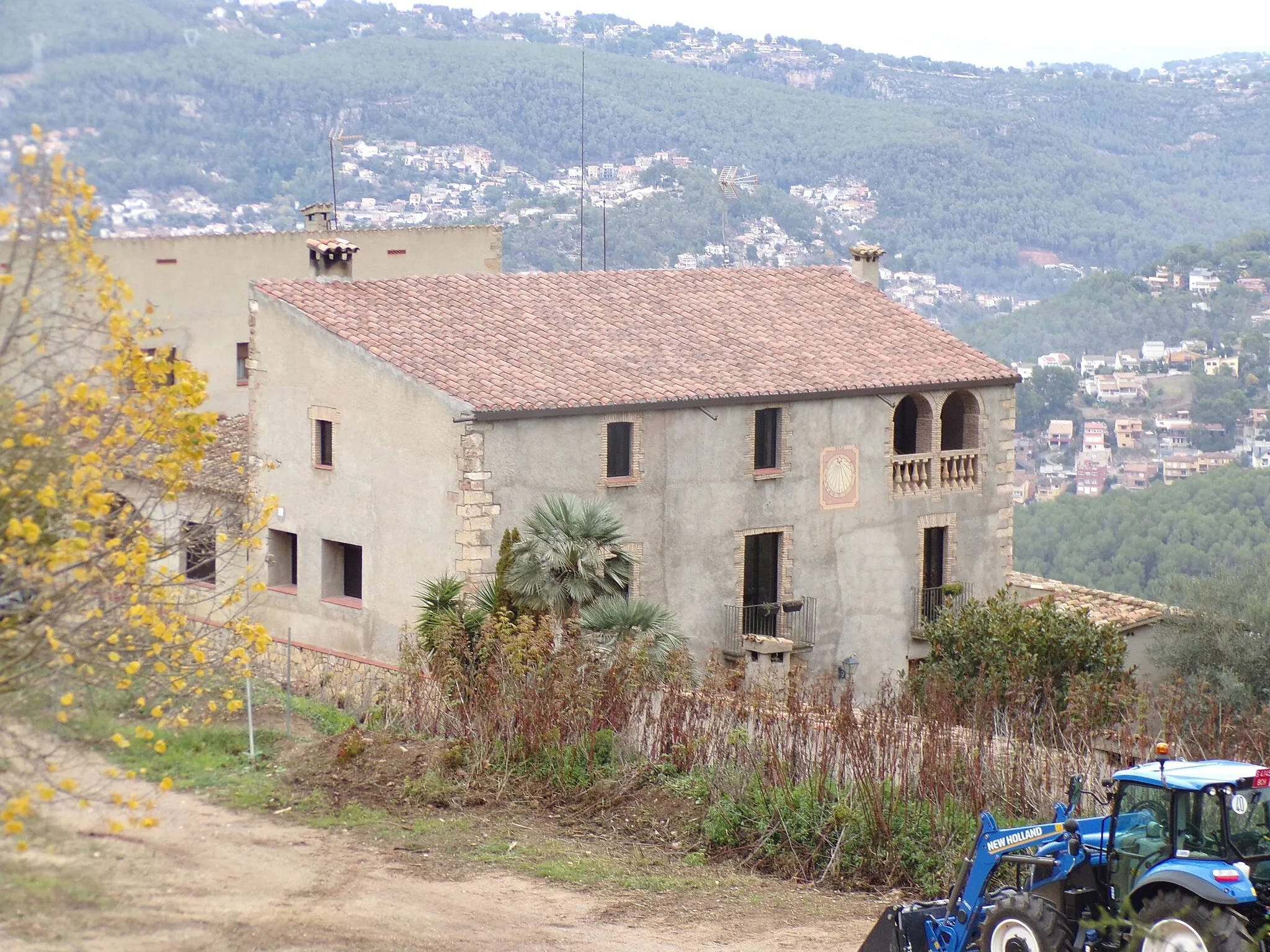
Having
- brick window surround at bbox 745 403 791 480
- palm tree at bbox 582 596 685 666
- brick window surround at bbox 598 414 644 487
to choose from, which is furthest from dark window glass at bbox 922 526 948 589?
palm tree at bbox 582 596 685 666

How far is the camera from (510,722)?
61.7ft

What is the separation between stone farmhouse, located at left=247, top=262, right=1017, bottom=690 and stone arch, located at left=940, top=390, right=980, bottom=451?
43mm

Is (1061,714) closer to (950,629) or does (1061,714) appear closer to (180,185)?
(950,629)

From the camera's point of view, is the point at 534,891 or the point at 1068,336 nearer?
the point at 534,891

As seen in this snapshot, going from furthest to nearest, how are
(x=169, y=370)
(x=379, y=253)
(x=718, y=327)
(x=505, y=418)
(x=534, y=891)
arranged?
(x=379, y=253) < (x=718, y=327) < (x=505, y=418) < (x=534, y=891) < (x=169, y=370)

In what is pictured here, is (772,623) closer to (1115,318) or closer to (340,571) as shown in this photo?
(340,571)

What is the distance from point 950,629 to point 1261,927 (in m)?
16.1

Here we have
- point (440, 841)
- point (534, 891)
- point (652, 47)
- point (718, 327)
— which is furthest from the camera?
point (652, 47)

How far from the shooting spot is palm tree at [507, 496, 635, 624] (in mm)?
23266

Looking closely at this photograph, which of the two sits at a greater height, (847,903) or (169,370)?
(169,370)

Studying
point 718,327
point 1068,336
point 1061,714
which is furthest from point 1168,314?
point 1061,714

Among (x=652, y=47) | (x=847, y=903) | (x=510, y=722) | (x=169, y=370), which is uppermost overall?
(x=652, y=47)

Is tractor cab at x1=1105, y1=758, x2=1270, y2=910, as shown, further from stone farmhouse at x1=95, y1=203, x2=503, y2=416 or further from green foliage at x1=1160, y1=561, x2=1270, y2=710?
stone farmhouse at x1=95, y1=203, x2=503, y2=416

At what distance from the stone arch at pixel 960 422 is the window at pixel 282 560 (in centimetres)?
1148
